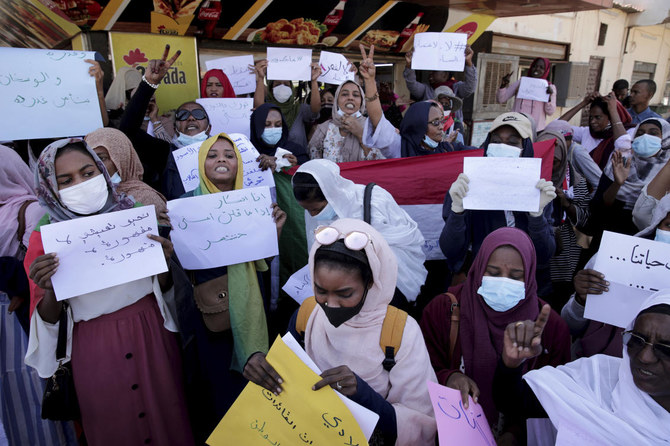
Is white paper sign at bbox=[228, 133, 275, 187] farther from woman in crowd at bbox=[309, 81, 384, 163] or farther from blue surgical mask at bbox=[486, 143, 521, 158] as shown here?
blue surgical mask at bbox=[486, 143, 521, 158]

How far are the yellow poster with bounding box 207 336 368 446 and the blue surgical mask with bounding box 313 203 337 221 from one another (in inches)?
51.5

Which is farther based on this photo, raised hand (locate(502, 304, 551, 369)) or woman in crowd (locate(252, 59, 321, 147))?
woman in crowd (locate(252, 59, 321, 147))

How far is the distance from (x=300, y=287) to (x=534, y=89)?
4.66 m

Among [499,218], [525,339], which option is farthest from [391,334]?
[499,218]

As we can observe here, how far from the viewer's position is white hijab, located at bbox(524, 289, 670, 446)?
130cm

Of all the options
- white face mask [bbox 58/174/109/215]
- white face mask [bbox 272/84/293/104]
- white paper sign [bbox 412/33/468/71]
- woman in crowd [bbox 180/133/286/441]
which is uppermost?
white paper sign [bbox 412/33/468/71]

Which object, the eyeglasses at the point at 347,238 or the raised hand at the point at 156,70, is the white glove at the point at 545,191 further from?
the raised hand at the point at 156,70

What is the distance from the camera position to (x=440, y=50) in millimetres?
4633

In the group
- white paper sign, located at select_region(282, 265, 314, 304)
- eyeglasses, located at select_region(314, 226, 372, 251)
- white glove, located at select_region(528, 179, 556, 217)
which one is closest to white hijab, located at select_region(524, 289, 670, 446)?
eyeglasses, located at select_region(314, 226, 372, 251)

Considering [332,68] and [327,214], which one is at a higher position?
[332,68]

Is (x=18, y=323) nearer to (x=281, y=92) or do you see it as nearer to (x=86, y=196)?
(x=86, y=196)

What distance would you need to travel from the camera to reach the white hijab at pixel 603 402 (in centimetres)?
130

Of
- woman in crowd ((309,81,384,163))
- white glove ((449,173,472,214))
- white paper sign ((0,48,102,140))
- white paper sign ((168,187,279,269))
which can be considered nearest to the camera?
white paper sign ((168,187,279,269))

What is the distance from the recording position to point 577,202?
11.1 ft
